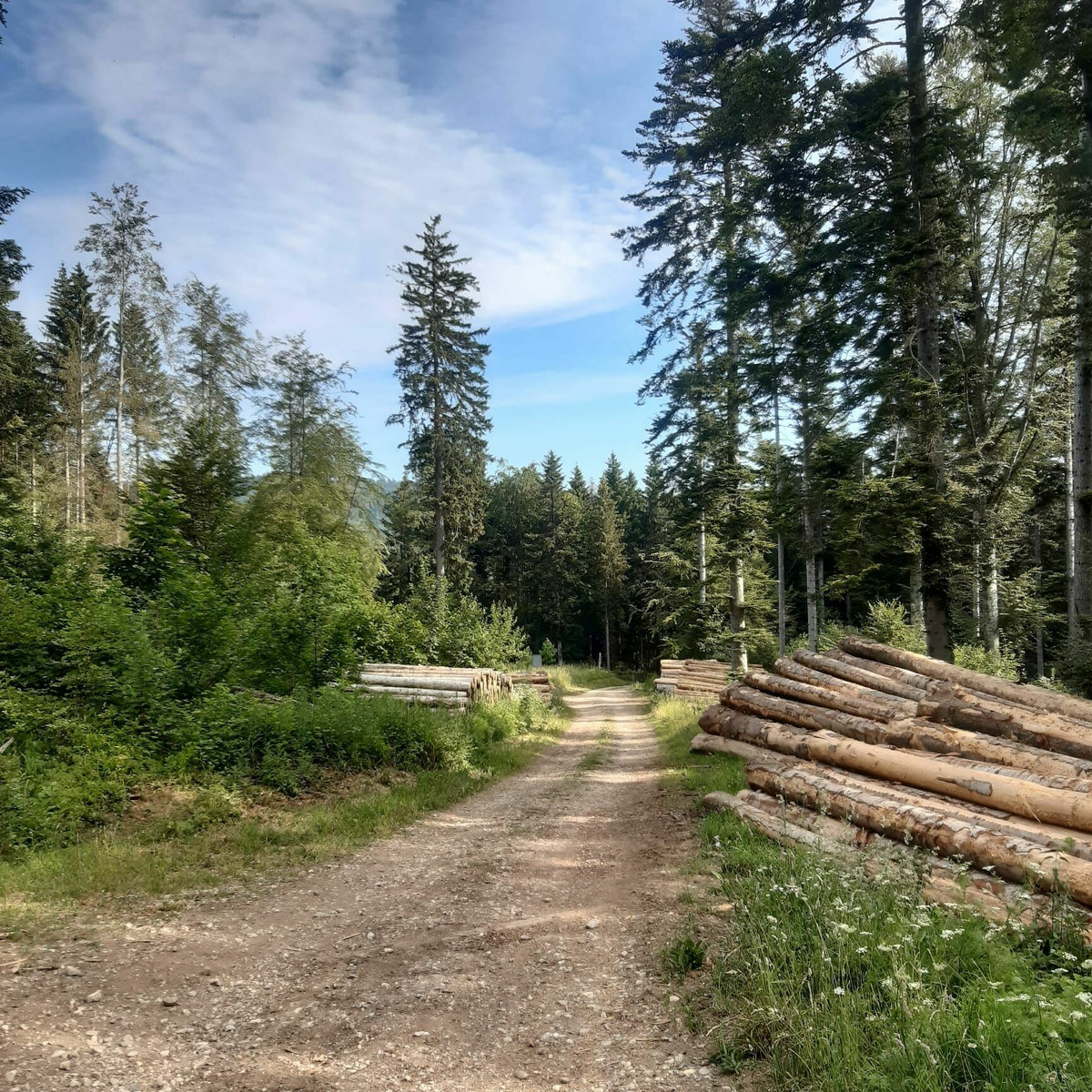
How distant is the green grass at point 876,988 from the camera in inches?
97.8

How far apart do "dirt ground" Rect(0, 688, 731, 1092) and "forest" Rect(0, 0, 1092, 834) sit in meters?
3.49

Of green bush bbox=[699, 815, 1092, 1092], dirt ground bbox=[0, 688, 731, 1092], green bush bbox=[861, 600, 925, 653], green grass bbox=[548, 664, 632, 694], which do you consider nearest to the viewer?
green bush bbox=[699, 815, 1092, 1092]

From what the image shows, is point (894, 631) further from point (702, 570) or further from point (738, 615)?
point (702, 570)

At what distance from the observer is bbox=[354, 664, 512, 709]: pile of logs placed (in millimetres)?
13047

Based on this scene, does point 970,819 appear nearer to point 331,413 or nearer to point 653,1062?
point 653,1062

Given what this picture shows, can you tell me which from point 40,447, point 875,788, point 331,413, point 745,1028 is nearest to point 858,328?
point 875,788

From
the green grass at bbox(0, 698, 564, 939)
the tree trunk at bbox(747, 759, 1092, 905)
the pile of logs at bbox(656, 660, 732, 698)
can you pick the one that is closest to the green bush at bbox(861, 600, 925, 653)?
the pile of logs at bbox(656, 660, 732, 698)

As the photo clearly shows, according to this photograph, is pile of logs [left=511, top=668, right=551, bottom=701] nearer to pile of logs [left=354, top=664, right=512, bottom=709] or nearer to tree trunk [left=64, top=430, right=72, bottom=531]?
pile of logs [left=354, top=664, right=512, bottom=709]

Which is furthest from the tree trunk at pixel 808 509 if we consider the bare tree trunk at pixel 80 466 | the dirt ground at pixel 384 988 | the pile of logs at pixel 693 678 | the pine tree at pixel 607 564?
the pine tree at pixel 607 564

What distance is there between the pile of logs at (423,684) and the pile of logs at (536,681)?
7.69 meters

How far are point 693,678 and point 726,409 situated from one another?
11.2 metres

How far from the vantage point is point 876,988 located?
3.20 m

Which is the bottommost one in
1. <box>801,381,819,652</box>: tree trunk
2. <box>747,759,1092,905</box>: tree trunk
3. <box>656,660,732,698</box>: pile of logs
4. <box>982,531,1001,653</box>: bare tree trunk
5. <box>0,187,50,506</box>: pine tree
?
<box>656,660,732,698</box>: pile of logs

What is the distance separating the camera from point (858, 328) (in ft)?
40.4
